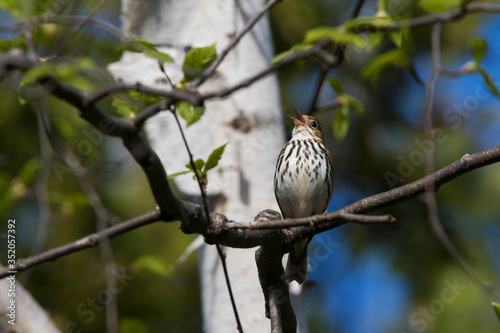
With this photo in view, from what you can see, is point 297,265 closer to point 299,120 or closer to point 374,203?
point 299,120

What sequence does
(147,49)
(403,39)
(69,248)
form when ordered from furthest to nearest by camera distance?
(403,39) → (147,49) → (69,248)

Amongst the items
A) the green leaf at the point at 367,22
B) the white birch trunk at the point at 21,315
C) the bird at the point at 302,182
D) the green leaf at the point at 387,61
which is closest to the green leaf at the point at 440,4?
the green leaf at the point at 367,22

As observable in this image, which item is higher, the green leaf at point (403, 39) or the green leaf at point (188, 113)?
the green leaf at point (403, 39)

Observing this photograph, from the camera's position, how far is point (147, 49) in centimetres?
162

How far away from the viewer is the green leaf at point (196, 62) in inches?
69.9

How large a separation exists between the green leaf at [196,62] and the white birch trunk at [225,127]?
1.02 metres

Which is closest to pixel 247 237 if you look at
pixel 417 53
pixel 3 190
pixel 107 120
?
pixel 107 120

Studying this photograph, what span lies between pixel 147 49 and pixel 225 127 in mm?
1246

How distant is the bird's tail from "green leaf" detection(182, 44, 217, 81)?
87cm

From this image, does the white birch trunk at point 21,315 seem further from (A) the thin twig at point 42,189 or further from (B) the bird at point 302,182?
(B) the bird at point 302,182

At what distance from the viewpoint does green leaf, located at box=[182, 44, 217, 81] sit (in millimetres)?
1776

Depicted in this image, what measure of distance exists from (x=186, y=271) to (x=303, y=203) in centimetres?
124

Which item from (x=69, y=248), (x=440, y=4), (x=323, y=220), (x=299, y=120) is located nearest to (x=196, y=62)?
(x=69, y=248)

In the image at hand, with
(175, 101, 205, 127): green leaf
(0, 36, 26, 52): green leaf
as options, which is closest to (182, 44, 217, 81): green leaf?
(175, 101, 205, 127): green leaf
